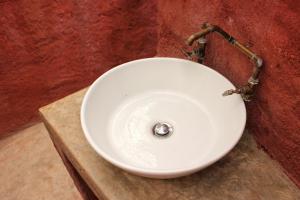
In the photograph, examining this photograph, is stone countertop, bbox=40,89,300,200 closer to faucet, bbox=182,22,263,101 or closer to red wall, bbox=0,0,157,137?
faucet, bbox=182,22,263,101

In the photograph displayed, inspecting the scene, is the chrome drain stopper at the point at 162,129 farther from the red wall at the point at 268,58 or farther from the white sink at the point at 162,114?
the red wall at the point at 268,58

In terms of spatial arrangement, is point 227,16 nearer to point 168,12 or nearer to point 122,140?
point 168,12

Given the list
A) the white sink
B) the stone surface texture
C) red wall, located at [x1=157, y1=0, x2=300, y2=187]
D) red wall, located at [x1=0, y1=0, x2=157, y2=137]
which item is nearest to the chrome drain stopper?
the white sink

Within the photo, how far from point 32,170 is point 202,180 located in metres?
1.16

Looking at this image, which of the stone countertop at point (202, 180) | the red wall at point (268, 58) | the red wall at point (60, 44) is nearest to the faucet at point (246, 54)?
the red wall at point (268, 58)

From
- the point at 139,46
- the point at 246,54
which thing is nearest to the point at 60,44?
the point at 139,46

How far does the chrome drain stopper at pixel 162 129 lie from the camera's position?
1033mm

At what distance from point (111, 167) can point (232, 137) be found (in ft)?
1.22

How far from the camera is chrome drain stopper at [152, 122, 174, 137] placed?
103 centimetres

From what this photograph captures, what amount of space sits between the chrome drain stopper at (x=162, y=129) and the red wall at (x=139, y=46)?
274 mm

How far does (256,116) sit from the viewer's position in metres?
1.03

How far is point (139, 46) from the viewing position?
1.65 metres

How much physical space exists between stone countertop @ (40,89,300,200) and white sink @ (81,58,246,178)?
0.18ft

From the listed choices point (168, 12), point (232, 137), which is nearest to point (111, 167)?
point (232, 137)
